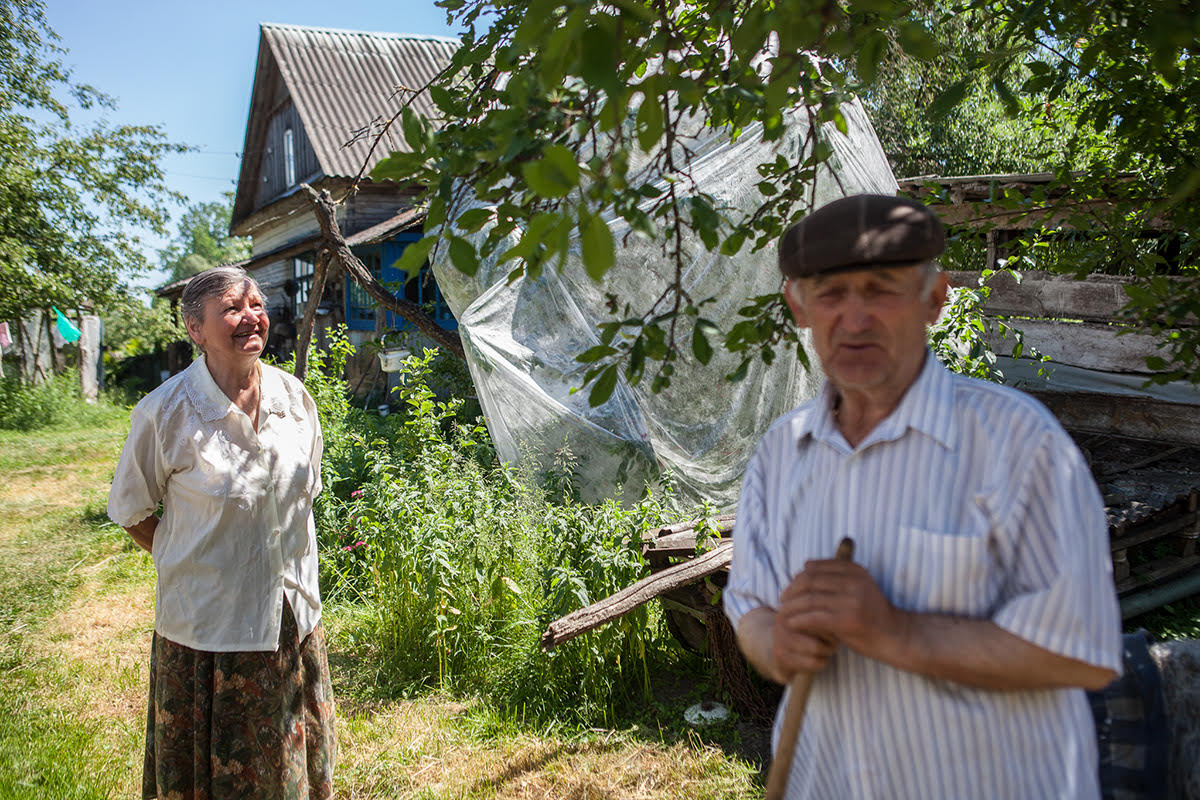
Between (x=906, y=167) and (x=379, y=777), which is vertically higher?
(x=906, y=167)

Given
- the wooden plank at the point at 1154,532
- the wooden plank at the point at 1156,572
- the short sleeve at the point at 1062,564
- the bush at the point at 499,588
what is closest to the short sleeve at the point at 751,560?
the short sleeve at the point at 1062,564

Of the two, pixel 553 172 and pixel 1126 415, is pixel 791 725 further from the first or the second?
pixel 1126 415

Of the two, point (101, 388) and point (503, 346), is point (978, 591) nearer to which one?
point (503, 346)

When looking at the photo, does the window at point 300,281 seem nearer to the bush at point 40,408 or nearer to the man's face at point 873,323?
the bush at point 40,408

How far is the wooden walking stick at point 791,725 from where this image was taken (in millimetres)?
1320

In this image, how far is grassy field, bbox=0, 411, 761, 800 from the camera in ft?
11.7

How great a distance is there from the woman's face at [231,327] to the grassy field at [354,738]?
1.90 meters

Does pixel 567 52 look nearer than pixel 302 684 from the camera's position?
Yes

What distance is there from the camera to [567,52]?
51.8 inches

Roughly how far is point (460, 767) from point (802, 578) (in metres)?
2.87

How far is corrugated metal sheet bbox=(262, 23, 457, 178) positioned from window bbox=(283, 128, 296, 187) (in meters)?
1.17

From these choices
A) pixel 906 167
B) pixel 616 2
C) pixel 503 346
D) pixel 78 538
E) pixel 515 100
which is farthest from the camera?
pixel 906 167

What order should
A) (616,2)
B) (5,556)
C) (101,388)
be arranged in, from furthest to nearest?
(101,388) → (5,556) → (616,2)

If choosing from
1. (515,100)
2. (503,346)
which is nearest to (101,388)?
(503,346)
